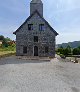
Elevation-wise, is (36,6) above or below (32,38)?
above

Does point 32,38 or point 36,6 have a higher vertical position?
point 36,6

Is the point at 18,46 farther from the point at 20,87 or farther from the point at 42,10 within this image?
the point at 20,87

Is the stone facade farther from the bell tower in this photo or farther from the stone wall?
the bell tower

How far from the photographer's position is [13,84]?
60.0 feet

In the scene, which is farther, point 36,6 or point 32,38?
point 36,6

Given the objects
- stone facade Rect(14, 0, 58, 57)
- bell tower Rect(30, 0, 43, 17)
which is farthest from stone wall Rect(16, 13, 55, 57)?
bell tower Rect(30, 0, 43, 17)

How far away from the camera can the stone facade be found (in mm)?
43125

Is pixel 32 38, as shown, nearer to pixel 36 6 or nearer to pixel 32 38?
pixel 32 38

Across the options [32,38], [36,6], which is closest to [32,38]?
[32,38]

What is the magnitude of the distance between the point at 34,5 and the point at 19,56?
10946 mm

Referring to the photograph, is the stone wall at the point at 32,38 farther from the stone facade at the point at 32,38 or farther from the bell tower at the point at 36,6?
the bell tower at the point at 36,6

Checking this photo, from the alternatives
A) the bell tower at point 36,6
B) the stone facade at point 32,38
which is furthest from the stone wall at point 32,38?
the bell tower at point 36,6

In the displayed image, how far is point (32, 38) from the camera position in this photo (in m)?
43.6

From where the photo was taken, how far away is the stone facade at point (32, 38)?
4312 cm
